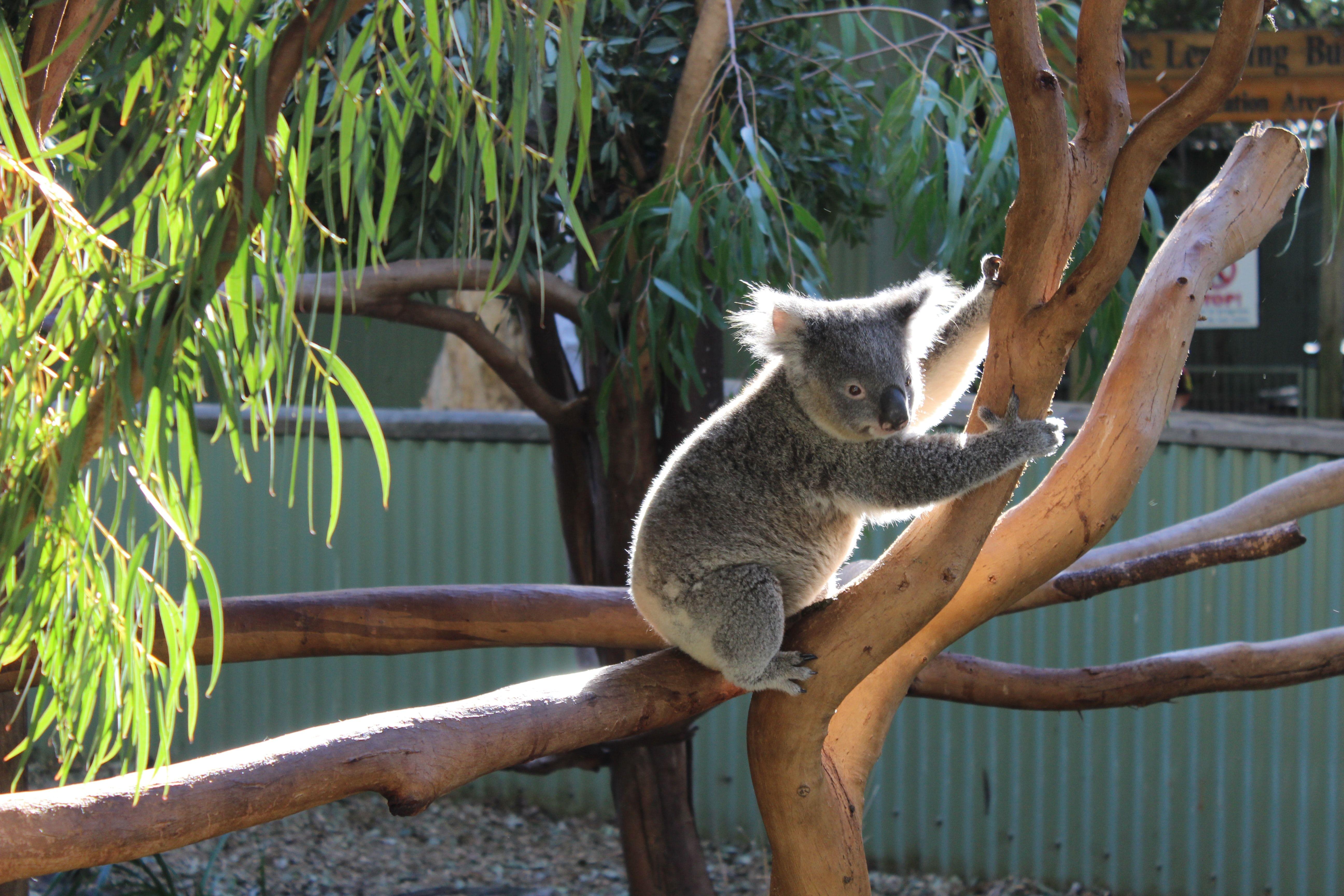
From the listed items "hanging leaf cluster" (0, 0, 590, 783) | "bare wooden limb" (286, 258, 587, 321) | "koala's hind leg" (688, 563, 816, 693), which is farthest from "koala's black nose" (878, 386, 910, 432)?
"bare wooden limb" (286, 258, 587, 321)

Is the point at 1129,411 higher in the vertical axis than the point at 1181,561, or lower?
higher

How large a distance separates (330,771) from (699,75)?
193 centimetres

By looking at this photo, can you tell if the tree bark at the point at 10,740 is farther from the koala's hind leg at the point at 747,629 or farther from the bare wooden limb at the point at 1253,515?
the bare wooden limb at the point at 1253,515

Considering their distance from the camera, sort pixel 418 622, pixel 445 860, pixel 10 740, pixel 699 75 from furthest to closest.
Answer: pixel 445 860, pixel 699 75, pixel 10 740, pixel 418 622

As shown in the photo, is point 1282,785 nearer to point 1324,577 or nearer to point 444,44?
point 1324,577

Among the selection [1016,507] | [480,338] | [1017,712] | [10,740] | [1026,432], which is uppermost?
[480,338]

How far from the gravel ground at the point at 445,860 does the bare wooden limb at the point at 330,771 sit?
236 centimetres

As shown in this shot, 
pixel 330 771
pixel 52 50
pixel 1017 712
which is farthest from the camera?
pixel 1017 712

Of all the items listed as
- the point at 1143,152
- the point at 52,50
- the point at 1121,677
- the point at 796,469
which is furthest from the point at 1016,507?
the point at 52,50

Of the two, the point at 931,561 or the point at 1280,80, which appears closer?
the point at 931,561

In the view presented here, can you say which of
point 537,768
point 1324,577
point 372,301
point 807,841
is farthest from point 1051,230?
point 1324,577

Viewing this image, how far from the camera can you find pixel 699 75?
2.71 metres

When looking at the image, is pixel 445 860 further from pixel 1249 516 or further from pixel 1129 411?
pixel 1129 411

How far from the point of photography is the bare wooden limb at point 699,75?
2.66m
